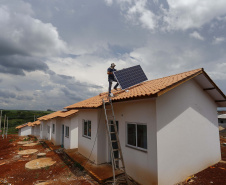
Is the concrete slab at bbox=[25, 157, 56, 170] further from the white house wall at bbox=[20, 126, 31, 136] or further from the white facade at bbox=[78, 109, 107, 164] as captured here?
the white house wall at bbox=[20, 126, 31, 136]

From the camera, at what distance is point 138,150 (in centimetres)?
673

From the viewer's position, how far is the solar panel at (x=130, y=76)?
364 inches

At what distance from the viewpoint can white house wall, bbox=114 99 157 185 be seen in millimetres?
6047

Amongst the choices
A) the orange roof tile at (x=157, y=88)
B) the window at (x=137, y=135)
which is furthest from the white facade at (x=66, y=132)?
the window at (x=137, y=135)

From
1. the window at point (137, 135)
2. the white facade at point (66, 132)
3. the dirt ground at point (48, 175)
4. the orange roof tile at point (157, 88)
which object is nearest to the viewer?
the orange roof tile at point (157, 88)

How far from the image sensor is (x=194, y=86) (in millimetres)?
8148

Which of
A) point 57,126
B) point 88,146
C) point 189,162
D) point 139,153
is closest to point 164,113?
point 139,153

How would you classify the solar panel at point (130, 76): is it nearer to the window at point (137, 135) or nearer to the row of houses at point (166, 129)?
the row of houses at point (166, 129)

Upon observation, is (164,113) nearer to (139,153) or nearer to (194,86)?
(139,153)

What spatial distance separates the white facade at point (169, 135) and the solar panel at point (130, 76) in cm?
169

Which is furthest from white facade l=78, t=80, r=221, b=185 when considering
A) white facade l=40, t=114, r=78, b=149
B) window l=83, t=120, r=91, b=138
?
white facade l=40, t=114, r=78, b=149

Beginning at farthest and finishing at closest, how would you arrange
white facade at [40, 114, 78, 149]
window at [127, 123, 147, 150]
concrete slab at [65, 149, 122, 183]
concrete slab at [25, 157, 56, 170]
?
white facade at [40, 114, 78, 149], concrete slab at [25, 157, 56, 170], concrete slab at [65, 149, 122, 183], window at [127, 123, 147, 150]

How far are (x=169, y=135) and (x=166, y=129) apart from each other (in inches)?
13.4

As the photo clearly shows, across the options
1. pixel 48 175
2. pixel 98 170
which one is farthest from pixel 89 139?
pixel 48 175
